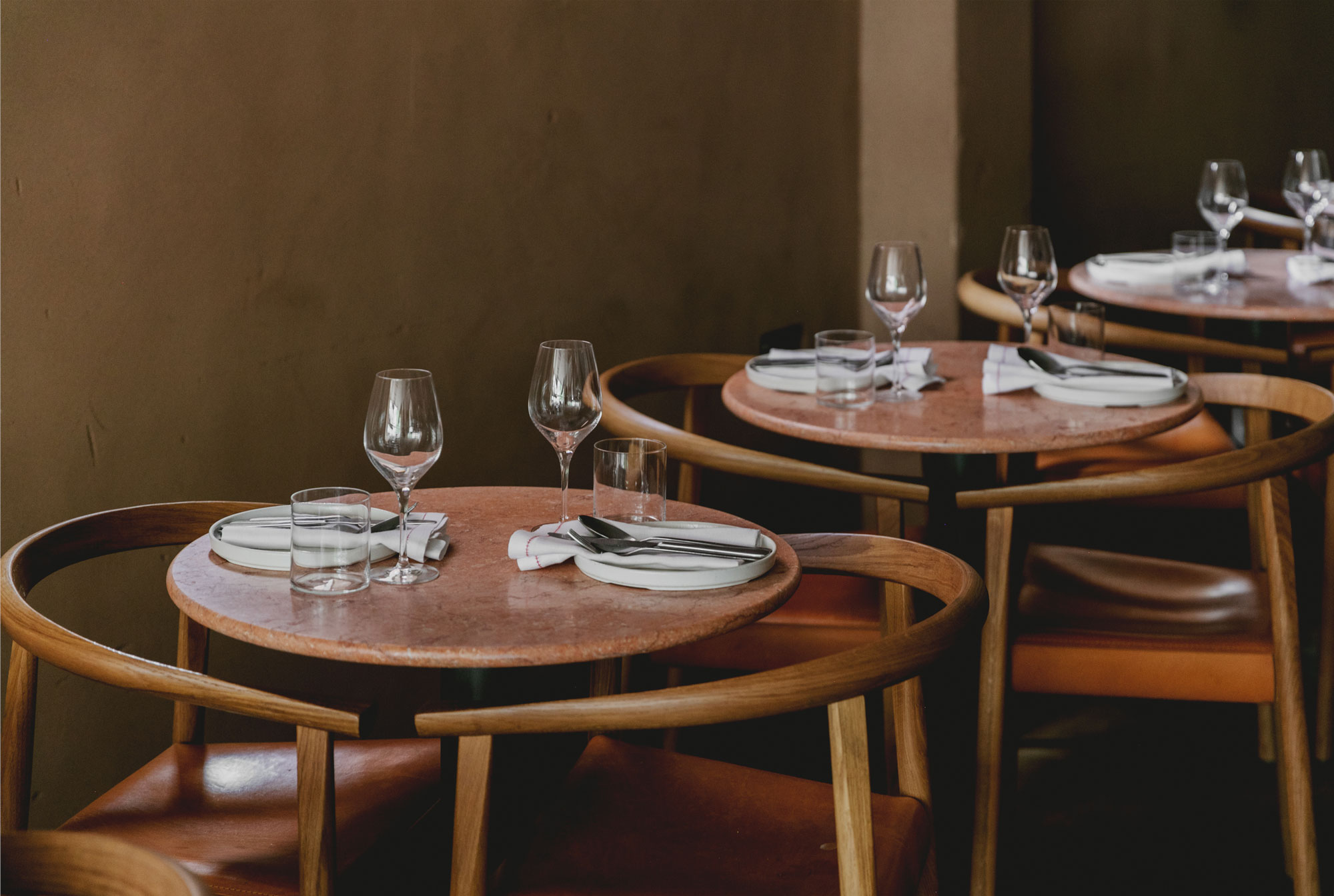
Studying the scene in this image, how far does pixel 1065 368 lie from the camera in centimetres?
237

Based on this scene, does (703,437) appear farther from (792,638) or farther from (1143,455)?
(1143,455)

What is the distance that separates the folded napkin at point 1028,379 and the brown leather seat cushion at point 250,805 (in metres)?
1.19

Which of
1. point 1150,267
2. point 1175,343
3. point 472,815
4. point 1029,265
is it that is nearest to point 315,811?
point 472,815

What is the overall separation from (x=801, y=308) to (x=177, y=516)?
2.56 m

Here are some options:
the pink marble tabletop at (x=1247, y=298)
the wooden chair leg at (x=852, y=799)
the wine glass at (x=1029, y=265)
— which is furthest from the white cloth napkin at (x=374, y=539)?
the pink marble tabletop at (x=1247, y=298)

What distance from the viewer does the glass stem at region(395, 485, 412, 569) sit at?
58.9 inches

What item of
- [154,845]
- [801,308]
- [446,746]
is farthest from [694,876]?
[801,308]

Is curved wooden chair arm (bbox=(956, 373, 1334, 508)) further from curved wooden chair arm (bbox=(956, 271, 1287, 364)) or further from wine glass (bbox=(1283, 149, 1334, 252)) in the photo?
wine glass (bbox=(1283, 149, 1334, 252))

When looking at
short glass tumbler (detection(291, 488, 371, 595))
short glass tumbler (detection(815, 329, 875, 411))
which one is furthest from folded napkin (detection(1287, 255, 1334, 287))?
short glass tumbler (detection(291, 488, 371, 595))

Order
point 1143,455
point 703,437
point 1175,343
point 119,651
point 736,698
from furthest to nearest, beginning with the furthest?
point 1175,343
point 1143,455
point 703,437
point 119,651
point 736,698

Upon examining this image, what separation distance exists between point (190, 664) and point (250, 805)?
1.02 feet

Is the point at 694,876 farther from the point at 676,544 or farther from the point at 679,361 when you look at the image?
the point at 679,361

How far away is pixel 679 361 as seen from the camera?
9.32 feet

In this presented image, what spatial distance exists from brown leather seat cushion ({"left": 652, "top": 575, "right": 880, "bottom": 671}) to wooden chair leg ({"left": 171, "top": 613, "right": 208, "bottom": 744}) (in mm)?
674
